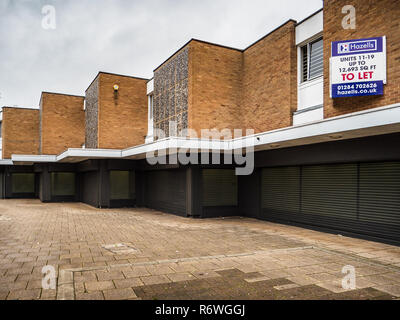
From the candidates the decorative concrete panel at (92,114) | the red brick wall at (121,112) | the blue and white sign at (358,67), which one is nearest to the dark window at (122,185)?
the red brick wall at (121,112)

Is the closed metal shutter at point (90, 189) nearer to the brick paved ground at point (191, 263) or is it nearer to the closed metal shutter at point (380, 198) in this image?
the brick paved ground at point (191, 263)

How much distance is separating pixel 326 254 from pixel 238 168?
7.04 meters

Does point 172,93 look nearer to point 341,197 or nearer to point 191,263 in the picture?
point 341,197

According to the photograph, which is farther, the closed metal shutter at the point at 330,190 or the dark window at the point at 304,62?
the dark window at the point at 304,62

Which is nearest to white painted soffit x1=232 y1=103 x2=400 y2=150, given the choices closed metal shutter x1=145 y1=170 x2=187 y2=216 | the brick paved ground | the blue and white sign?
the blue and white sign

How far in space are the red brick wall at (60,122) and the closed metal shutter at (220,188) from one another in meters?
Result: 15.0

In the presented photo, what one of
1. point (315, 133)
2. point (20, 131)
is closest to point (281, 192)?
point (315, 133)

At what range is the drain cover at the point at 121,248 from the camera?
6.85 m

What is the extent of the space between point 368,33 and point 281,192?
5.62m

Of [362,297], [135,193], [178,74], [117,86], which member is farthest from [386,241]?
[117,86]

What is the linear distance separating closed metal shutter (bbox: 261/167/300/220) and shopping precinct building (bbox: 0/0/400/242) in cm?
5

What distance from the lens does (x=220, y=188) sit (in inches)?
526

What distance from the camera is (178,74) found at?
1380 cm

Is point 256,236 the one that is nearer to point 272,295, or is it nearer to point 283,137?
point 283,137
